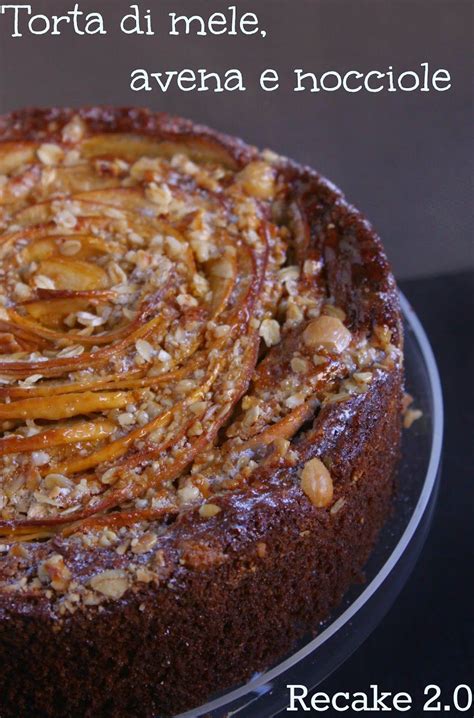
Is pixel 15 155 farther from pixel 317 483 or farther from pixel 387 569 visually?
pixel 387 569

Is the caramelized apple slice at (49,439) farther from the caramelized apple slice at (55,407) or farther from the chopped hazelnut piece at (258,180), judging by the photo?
the chopped hazelnut piece at (258,180)

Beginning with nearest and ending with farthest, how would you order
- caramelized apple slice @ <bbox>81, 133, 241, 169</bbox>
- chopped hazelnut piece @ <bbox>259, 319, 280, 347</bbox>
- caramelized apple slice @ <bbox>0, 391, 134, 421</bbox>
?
caramelized apple slice @ <bbox>0, 391, 134, 421</bbox> < chopped hazelnut piece @ <bbox>259, 319, 280, 347</bbox> < caramelized apple slice @ <bbox>81, 133, 241, 169</bbox>

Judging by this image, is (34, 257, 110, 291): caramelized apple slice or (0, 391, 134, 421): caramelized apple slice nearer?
(0, 391, 134, 421): caramelized apple slice

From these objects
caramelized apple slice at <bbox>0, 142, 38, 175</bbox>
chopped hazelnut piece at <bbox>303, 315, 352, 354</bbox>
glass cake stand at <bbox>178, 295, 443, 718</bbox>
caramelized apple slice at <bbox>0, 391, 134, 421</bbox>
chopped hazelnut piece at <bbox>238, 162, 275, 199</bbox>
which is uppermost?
caramelized apple slice at <bbox>0, 142, 38, 175</bbox>

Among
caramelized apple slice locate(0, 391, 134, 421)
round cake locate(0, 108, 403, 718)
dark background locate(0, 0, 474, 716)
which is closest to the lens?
round cake locate(0, 108, 403, 718)

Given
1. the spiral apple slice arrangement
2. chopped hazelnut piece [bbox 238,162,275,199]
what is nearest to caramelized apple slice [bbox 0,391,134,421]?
the spiral apple slice arrangement

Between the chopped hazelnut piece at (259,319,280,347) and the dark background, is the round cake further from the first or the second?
the dark background

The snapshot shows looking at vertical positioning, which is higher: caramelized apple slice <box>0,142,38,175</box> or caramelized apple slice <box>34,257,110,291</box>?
caramelized apple slice <box>0,142,38,175</box>
